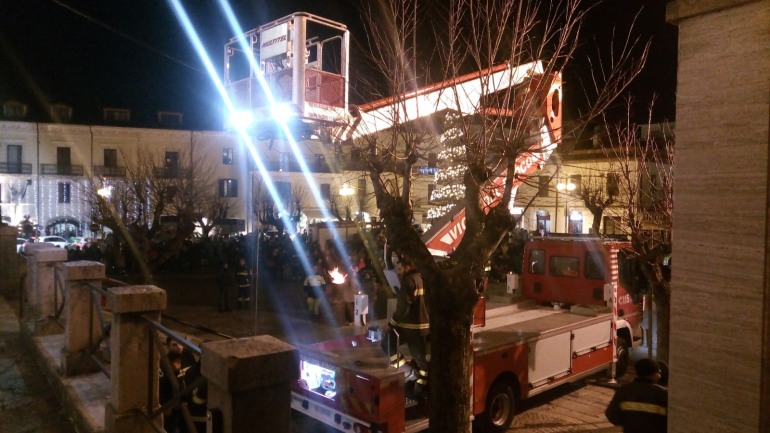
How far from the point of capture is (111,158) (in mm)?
43219

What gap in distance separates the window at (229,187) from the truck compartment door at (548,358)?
41065 mm

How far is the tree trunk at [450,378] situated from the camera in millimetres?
6621

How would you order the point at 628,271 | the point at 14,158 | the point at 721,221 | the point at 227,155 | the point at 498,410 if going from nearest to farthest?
the point at 721,221, the point at 498,410, the point at 628,271, the point at 14,158, the point at 227,155

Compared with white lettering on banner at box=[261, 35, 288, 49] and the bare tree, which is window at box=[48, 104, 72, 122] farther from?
white lettering on banner at box=[261, 35, 288, 49]

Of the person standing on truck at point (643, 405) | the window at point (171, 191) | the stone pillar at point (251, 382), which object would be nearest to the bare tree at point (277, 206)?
the window at point (171, 191)

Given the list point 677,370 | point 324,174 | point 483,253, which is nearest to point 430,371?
point 483,253

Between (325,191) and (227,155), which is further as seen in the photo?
(325,191)

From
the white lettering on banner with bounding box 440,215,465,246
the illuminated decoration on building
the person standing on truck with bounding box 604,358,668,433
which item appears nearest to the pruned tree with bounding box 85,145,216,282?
the illuminated decoration on building

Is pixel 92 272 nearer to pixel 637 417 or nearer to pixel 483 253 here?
pixel 483 253

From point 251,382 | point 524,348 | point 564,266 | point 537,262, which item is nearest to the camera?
point 251,382

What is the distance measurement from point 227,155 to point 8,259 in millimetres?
31609

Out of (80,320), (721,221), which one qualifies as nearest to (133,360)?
(80,320)

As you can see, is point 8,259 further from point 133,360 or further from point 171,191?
point 133,360

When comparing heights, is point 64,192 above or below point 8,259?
above
